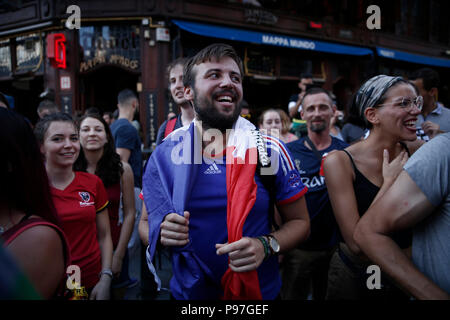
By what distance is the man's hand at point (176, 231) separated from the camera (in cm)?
142

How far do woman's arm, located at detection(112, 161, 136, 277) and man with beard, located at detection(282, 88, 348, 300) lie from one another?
5.17 ft

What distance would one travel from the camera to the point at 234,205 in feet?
4.87

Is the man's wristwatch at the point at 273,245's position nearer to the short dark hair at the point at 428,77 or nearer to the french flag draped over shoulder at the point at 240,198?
the french flag draped over shoulder at the point at 240,198

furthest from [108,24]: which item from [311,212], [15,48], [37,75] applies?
[311,212]

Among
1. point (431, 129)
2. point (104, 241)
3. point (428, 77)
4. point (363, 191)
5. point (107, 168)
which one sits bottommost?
point (104, 241)

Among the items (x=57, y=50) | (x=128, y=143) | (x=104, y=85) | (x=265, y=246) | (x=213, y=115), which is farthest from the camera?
(x=104, y=85)

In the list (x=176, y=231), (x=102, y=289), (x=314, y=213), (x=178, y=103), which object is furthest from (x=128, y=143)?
(x=176, y=231)

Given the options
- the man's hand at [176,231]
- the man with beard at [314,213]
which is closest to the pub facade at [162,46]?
the man with beard at [314,213]

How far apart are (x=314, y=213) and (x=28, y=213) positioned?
2273mm

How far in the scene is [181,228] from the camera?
4.66ft

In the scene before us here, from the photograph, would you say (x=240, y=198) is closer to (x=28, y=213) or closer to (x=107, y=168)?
(x=28, y=213)

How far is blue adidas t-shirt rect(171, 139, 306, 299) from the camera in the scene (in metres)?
1.59

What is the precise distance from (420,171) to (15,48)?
1241 centimetres

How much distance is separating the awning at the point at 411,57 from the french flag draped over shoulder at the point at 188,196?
42.3ft
